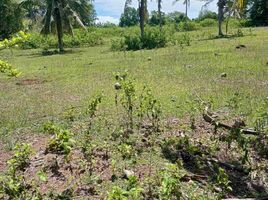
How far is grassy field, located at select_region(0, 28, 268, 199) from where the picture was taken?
7516 mm

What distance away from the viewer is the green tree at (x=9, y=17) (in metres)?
32.1

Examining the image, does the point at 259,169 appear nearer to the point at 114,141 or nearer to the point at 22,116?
the point at 114,141

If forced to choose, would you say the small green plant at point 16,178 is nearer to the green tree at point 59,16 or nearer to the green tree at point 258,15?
the green tree at point 59,16

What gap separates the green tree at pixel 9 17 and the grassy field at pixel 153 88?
57.3ft

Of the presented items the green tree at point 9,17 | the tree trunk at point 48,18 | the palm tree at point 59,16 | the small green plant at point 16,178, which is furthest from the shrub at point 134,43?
the small green plant at point 16,178

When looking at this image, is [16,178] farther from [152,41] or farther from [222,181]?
[152,41]

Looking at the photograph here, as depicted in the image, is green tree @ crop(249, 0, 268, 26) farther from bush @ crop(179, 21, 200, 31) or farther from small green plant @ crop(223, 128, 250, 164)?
small green plant @ crop(223, 128, 250, 164)

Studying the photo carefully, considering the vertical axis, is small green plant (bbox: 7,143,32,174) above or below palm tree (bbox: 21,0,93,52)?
below

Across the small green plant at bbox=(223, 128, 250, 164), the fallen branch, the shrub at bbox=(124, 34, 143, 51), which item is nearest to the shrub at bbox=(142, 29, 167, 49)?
the shrub at bbox=(124, 34, 143, 51)

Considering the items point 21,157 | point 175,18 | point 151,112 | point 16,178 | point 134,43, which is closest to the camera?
point 16,178

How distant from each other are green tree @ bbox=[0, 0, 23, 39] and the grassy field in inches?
687

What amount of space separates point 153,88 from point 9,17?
85.3ft

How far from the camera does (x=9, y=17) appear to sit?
107ft

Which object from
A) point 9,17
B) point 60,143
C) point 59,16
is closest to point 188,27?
point 9,17
